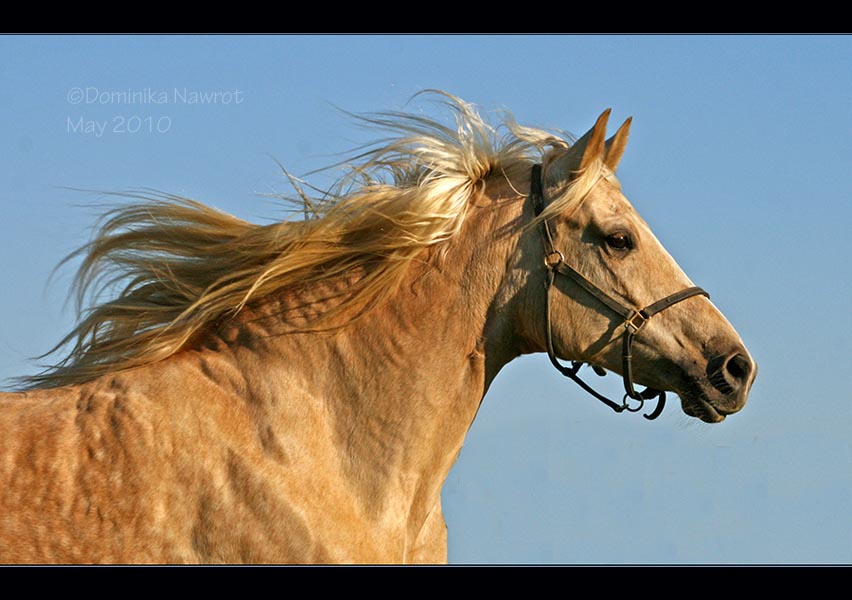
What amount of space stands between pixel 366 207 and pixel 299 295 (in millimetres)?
623

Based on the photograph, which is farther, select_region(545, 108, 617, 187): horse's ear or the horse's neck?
select_region(545, 108, 617, 187): horse's ear

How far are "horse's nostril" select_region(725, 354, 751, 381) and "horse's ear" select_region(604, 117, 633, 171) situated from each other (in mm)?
1274

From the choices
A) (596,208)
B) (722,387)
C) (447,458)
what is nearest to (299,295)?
(447,458)

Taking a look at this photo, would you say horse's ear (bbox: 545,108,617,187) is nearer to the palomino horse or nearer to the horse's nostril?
the palomino horse

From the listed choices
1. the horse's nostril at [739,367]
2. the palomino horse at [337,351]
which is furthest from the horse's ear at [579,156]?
the horse's nostril at [739,367]

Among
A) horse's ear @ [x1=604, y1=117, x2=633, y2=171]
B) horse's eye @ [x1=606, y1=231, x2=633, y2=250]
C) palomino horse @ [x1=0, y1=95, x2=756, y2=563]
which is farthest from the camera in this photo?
horse's ear @ [x1=604, y1=117, x2=633, y2=171]

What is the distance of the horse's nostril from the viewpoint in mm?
6191

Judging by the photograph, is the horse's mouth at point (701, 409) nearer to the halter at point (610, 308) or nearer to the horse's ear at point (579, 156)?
the halter at point (610, 308)

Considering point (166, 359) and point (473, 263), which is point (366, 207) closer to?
point (473, 263)

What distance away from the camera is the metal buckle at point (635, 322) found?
20.6 ft

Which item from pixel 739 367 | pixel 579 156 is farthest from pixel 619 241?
pixel 739 367

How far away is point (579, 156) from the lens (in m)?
6.41

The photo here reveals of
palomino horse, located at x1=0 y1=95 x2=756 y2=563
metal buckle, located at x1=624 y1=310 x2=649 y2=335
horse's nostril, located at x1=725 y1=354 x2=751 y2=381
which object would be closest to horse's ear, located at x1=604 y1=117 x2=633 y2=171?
palomino horse, located at x1=0 y1=95 x2=756 y2=563

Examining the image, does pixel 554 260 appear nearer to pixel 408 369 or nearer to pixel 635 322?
pixel 635 322
